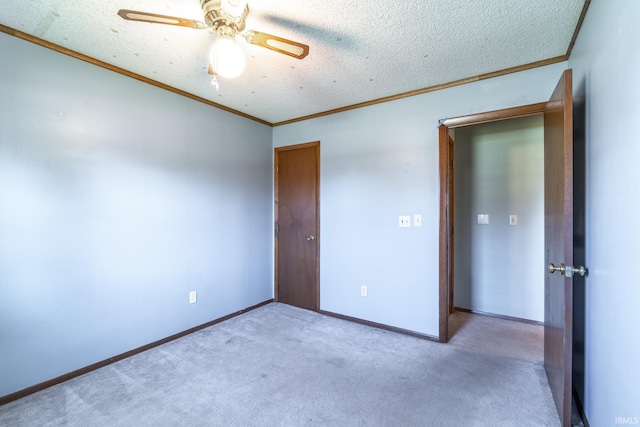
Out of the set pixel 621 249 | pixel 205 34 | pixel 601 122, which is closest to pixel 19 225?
pixel 205 34

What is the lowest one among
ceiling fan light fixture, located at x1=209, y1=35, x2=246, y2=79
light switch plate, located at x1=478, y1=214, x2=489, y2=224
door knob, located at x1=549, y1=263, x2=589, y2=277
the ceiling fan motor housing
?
door knob, located at x1=549, y1=263, x2=589, y2=277

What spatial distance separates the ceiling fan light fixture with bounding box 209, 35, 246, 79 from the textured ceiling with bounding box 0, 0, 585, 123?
1.11ft

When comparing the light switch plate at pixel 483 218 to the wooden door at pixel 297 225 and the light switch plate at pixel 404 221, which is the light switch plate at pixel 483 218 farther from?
the wooden door at pixel 297 225

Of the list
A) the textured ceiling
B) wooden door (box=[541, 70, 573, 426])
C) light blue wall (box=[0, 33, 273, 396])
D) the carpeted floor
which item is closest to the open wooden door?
wooden door (box=[541, 70, 573, 426])

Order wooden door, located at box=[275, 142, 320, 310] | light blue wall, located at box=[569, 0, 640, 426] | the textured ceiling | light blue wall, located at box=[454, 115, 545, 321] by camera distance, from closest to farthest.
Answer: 1. light blue wall, located at box=[569, 0, 640, 426]
2. the textured ceiling
3. light blue wall, located at box=[454, 115, 545, 321]
4. wooden door, located at box=[275, 142, 320, 310]

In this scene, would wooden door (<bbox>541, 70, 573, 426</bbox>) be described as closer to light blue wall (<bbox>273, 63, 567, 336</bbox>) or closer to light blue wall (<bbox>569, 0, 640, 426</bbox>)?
light blue wall (<bbox>569, 0, 640, 426</bbox>)

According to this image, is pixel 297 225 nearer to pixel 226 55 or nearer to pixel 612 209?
pixel 226 55

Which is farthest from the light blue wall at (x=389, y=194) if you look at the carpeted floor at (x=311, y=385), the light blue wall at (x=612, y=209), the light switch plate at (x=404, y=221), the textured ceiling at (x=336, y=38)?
the light blue wall at (x=612, y=209)

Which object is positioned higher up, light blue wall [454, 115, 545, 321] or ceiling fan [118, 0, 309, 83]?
ceiling fan [118, 0, 309, 83]

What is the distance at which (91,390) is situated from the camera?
1.94m

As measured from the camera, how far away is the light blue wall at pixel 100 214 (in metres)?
1.85

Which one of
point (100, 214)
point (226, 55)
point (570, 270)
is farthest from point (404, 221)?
point (100, 214)

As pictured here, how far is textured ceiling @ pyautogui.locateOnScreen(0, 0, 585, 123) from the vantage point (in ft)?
5.33

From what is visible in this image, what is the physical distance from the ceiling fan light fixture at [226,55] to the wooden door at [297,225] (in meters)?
1.98
